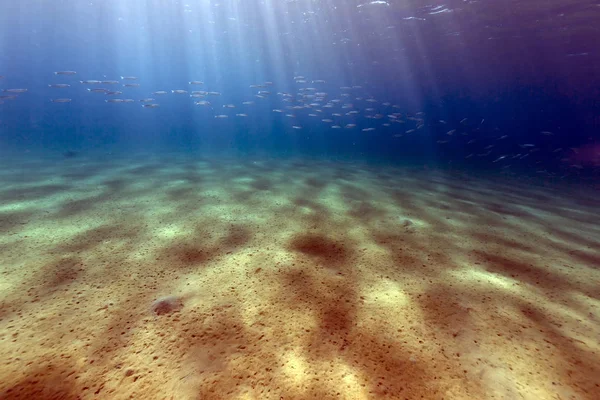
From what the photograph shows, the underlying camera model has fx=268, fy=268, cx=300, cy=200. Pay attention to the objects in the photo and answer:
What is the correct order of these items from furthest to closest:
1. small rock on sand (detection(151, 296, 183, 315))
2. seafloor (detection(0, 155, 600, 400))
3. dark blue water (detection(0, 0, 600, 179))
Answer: dark blue water (detection(0, 0, 600, 179)) < small rock on sand (detection(151, 296, 183, 315)) < seafloor (detection(0, 155, 600, 400))

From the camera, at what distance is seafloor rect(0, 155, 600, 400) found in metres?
1.90

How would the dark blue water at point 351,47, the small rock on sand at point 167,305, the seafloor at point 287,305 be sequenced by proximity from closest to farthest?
1. the seafloor at point 287,305
2. the small rock on sand at point 167,305
3. the dark blue water at point 351,47

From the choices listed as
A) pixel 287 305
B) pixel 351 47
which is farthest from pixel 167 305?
pixel 351 47

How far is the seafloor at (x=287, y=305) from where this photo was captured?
1.90 m

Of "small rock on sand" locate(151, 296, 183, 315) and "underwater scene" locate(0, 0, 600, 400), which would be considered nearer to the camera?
"underwater scene" locate(0, 0, 600, 400)

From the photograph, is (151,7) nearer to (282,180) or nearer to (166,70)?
(282,180)

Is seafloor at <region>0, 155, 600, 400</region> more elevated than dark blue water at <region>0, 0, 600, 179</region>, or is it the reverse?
dark blue water at <region>0, 0, 600, 179</region>

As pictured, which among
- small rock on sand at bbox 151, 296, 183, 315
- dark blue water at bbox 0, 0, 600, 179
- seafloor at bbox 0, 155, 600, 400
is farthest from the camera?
dark blue water at bbox 0, 0, 600, 179

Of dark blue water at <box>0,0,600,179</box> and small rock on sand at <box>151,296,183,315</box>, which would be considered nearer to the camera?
small rock on sand at <box>151,296,183,315</box>

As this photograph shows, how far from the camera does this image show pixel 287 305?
2.63 meters

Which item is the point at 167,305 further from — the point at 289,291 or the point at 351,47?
the point at 351,47

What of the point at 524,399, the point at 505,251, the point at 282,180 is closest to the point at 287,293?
the point at 524,399

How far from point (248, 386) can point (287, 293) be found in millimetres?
1052

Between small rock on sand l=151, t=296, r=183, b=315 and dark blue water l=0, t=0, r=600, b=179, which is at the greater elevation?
dark blue water l=0, t=0, r=600, b=179
